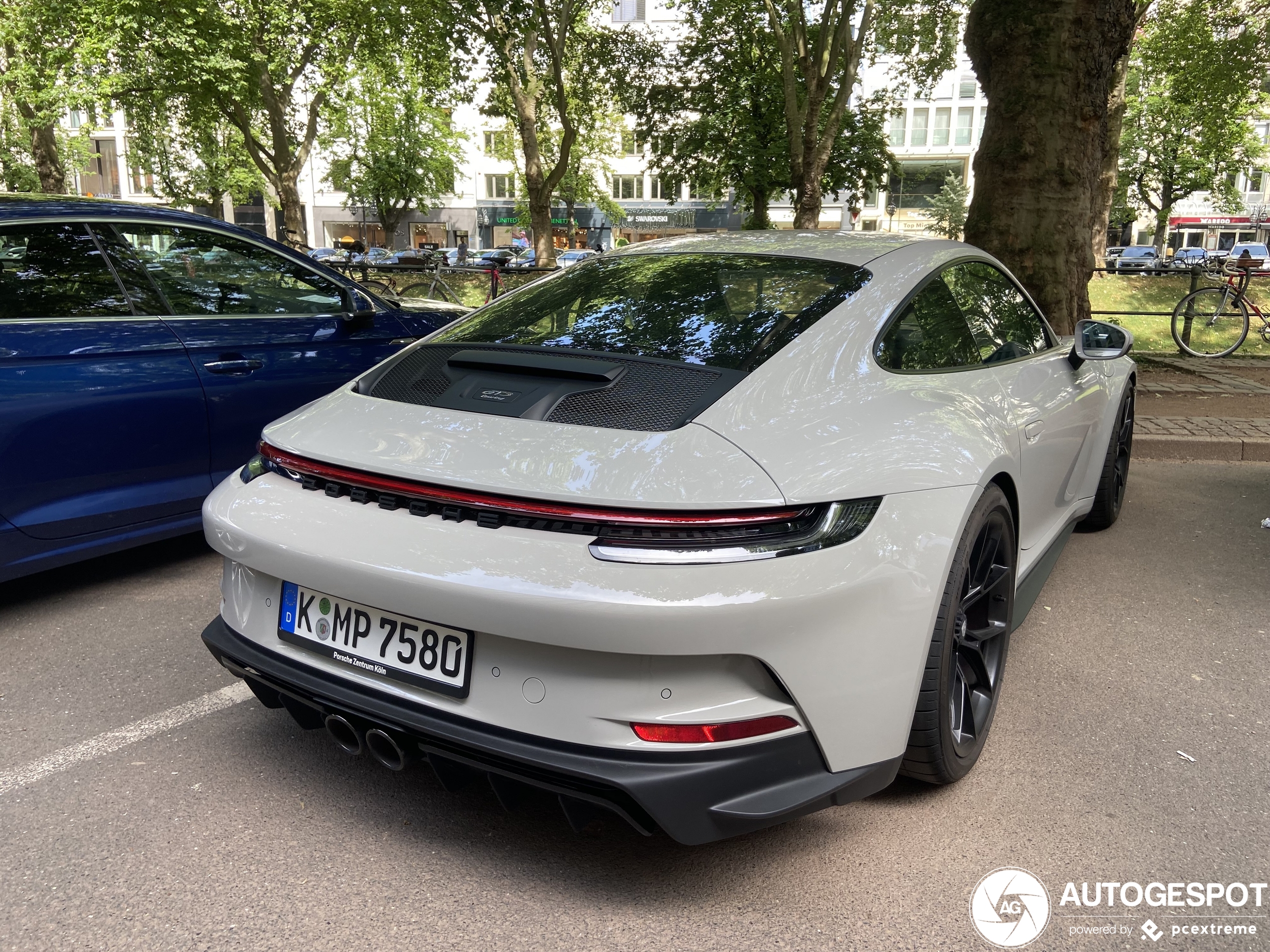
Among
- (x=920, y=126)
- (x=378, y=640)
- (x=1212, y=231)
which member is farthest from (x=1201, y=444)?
(x=1212, y=231)

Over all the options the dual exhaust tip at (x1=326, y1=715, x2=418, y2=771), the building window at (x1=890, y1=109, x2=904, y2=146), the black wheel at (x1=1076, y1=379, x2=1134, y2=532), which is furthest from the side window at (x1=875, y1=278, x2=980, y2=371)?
the building window at (x1=890, y1=109, x2=904, y2=146)

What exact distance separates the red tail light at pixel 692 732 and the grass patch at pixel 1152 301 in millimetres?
11246

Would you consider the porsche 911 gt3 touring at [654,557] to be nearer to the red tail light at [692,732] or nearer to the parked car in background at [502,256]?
the red tail light at [692,732]

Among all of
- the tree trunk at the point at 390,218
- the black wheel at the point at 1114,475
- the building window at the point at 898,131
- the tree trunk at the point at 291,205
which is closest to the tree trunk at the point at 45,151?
the tree trunk at the point at 291,205

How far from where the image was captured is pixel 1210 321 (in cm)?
1171

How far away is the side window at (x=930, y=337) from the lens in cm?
257

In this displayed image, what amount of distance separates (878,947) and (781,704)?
588 mm

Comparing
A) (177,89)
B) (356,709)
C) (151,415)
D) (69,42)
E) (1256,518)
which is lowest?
(1256,518)

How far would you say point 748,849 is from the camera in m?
2.34

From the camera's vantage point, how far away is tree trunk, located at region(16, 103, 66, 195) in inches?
826

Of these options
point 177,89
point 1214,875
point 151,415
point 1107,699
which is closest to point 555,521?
point 1214,875

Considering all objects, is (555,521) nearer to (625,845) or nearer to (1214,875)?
(625,845)

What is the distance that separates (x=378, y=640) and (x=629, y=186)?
7017 centimetres

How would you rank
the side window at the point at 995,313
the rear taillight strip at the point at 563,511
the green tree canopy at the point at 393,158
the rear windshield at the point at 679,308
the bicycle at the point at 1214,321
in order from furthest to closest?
1. the green tree canopy at the point at 393,158
2. the bicycle at the point at 1214,321
3. the side window at the point at 995,313
4. the rear windshield at the point at 679,308
5. the rear taillight strip at the point at 563,511
